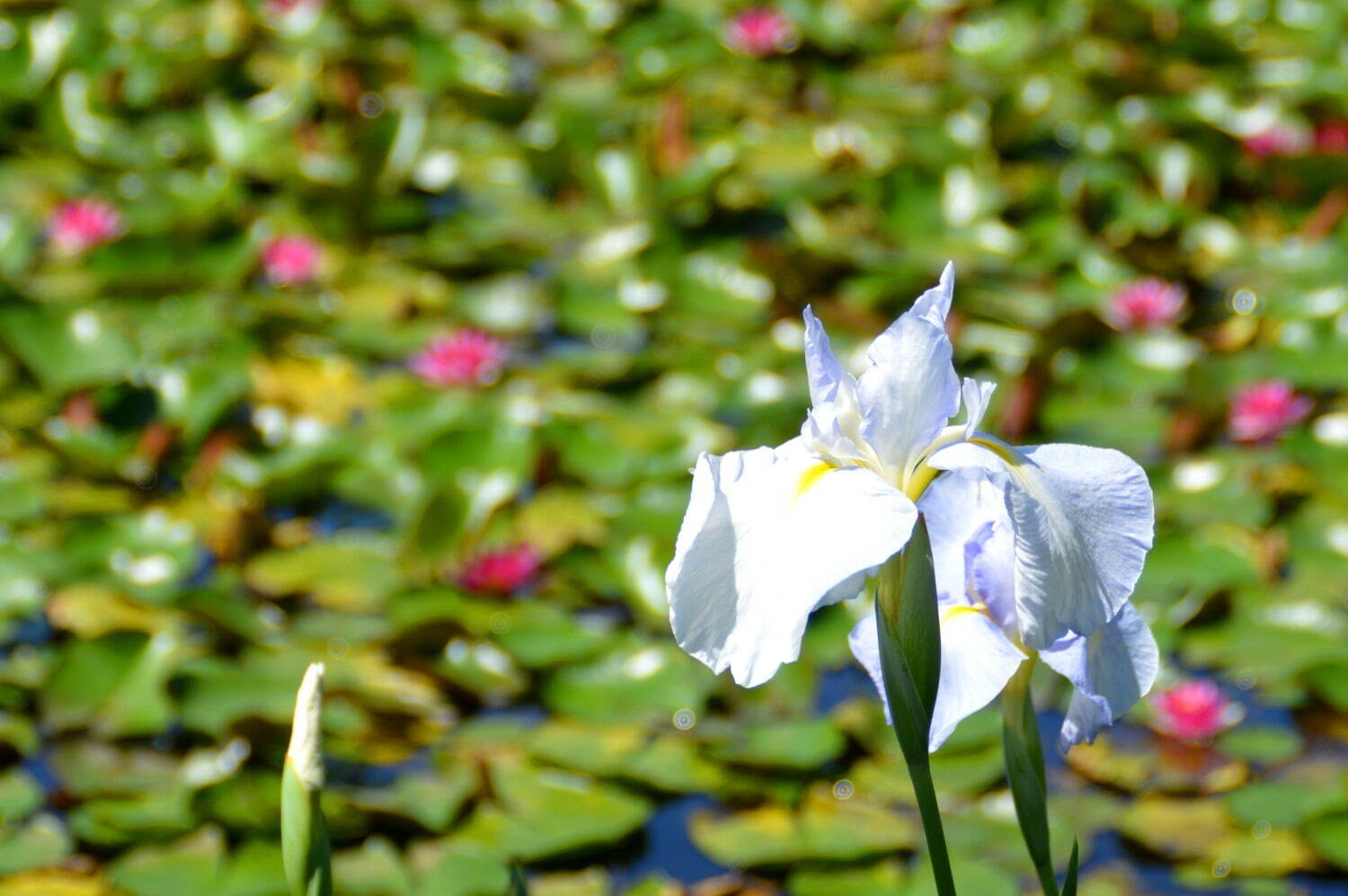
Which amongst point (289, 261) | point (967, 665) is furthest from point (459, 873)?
point (289, 261)

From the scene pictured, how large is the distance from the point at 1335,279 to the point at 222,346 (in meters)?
1.57

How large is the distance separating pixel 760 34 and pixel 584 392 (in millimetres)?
1104

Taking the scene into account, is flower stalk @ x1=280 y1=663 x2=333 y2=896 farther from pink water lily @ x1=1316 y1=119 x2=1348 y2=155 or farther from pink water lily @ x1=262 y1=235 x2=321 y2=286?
pink water lily @ x1=1316 y1=119 x2=1348 y2=155

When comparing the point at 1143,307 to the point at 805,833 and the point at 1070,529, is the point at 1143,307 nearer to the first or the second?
the point at 805,833

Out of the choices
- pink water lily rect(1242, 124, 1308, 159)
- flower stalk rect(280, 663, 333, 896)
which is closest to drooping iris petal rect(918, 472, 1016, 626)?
flower stalk rect(280, 663, 333, 896)

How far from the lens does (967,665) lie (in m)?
0.70

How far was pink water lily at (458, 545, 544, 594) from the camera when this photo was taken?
1.53 meters

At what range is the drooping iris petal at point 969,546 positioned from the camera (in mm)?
714

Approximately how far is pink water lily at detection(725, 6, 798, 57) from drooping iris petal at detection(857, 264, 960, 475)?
215 cm

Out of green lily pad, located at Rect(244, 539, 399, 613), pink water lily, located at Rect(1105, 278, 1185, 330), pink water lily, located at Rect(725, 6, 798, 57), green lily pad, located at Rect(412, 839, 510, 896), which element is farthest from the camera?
pink water lily, located at Rect(725, 6, 798, 57)

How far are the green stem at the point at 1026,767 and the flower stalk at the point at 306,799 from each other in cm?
→ 33

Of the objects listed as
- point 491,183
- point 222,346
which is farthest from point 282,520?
point 491,183

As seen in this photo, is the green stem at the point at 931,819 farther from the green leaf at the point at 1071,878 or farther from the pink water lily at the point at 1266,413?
the pink water lily at the point at 1266,413

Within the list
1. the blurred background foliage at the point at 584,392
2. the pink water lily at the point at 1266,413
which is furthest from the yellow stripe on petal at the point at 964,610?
the pink water lily at the point at 1266,413
